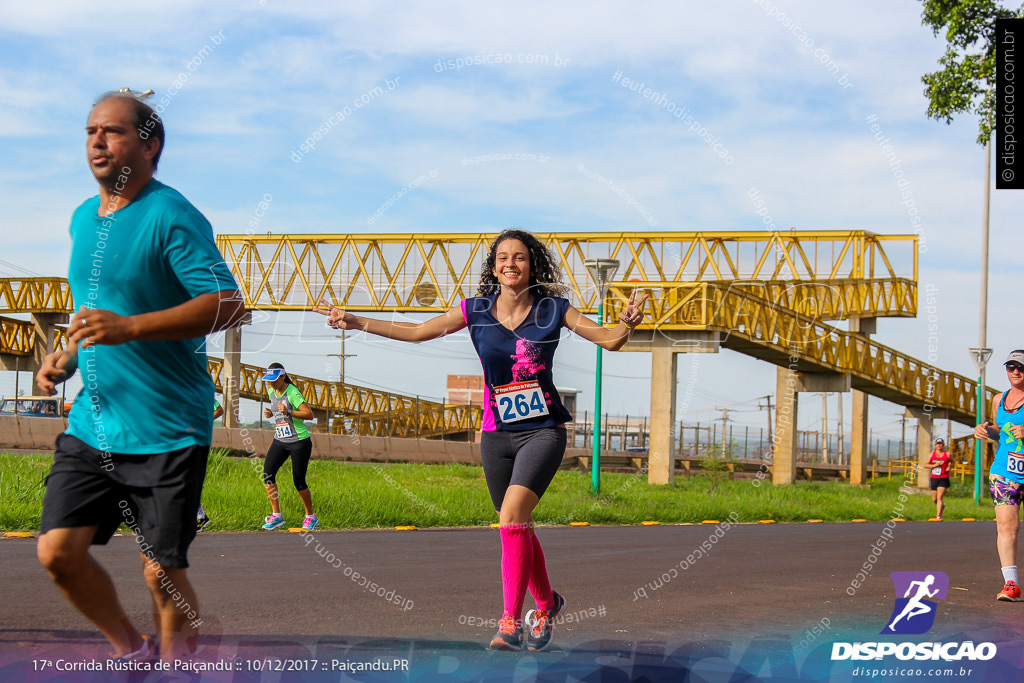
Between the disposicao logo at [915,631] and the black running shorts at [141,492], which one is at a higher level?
the black running shorts at [141,492]

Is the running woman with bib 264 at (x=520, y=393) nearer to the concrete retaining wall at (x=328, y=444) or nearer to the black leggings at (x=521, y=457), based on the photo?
the black leggings at (x=521, y=457)

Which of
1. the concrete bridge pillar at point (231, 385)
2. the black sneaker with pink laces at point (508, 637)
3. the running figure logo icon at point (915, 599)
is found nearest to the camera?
the black sneaker with pink laces at point (508, 637)

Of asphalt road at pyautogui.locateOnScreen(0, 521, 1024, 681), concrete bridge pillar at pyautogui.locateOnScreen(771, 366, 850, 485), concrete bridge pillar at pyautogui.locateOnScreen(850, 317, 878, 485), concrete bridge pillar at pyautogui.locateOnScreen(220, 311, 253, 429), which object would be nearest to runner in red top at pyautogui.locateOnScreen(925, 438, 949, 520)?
asphalt road at pyautogui.locateOnScreen(0, 521, 1024, 681)

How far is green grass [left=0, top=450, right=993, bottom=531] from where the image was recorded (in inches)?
556

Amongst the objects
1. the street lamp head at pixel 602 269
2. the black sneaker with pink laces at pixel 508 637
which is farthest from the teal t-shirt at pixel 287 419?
the street lamp head at pixel 602 269

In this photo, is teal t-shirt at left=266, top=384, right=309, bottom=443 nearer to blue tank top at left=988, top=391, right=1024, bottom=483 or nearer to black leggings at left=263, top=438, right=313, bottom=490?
black leggings at left=263, top=438, right=313, bottom=490

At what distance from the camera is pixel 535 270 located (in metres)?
6.48

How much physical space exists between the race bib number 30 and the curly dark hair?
1.90 ft

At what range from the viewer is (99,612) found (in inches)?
167

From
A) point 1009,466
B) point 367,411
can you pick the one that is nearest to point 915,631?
point 1009,466

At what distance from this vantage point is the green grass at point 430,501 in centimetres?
1412

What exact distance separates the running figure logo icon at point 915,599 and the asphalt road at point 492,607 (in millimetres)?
101

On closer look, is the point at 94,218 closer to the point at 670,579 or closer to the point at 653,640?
the point at 653,640

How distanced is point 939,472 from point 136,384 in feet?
73.2
